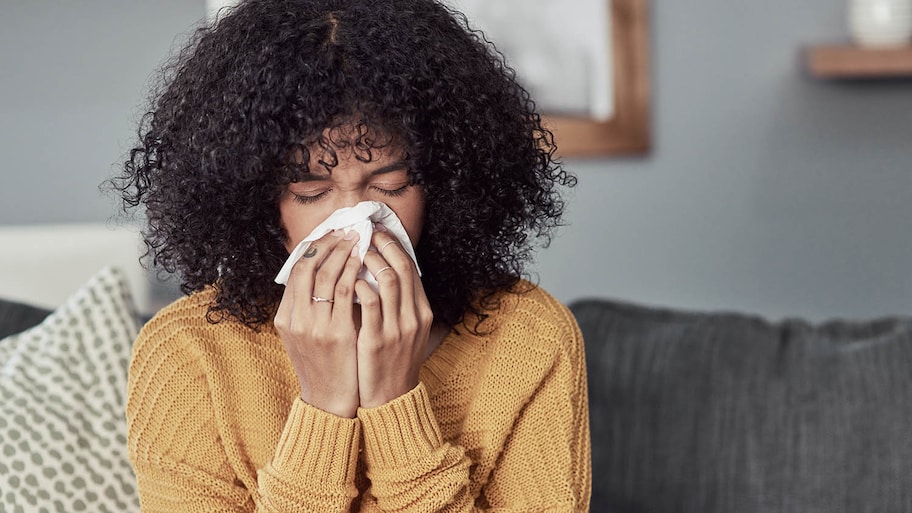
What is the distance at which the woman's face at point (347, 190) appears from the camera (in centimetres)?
99

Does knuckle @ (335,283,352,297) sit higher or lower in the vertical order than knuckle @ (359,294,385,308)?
higher

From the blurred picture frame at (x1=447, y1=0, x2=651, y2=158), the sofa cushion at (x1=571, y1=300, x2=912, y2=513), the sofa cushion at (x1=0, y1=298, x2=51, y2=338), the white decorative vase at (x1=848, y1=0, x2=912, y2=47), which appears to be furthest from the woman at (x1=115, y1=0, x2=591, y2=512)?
the white decorative vase at (x1=848, y1=0, x2=912, y2=47)

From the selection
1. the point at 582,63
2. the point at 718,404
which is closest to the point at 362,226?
the point at 718,404

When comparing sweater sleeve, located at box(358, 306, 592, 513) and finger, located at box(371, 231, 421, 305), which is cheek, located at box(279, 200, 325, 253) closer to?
finger, located at box(371, 231, 421, 305)

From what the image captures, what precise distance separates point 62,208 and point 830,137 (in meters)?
1.72

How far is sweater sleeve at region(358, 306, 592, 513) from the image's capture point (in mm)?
1084

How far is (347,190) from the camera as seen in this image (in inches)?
39.5

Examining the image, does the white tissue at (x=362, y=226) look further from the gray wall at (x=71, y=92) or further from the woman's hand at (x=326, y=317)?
the gray wall at (x=71, y=92)

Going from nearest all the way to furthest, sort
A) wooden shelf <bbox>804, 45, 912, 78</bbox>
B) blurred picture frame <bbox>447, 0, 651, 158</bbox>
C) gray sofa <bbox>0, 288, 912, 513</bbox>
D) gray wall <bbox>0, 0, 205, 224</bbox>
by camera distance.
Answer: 1. gray sofa <bbox>0, 288, 912, 513</bbox>
2. gray wall <bbox>0, 0, 205, 224</bbox>
3. wooden shelf <bbox>804, 45, 912, 78</bbox>
4. blurred picture frame <bbox>447, 0, 651, 158</bbox>

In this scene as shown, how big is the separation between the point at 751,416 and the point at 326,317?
0.81 m

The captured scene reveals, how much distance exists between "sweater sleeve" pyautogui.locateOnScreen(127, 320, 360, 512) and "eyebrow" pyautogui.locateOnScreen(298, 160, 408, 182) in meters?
0.25

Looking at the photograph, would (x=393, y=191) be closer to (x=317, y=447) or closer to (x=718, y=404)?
(x=317, y=447)

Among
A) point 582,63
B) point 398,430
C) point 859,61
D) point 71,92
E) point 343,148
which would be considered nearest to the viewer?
point 343,148

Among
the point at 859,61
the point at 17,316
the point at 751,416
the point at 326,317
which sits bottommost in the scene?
the point at 751,416
